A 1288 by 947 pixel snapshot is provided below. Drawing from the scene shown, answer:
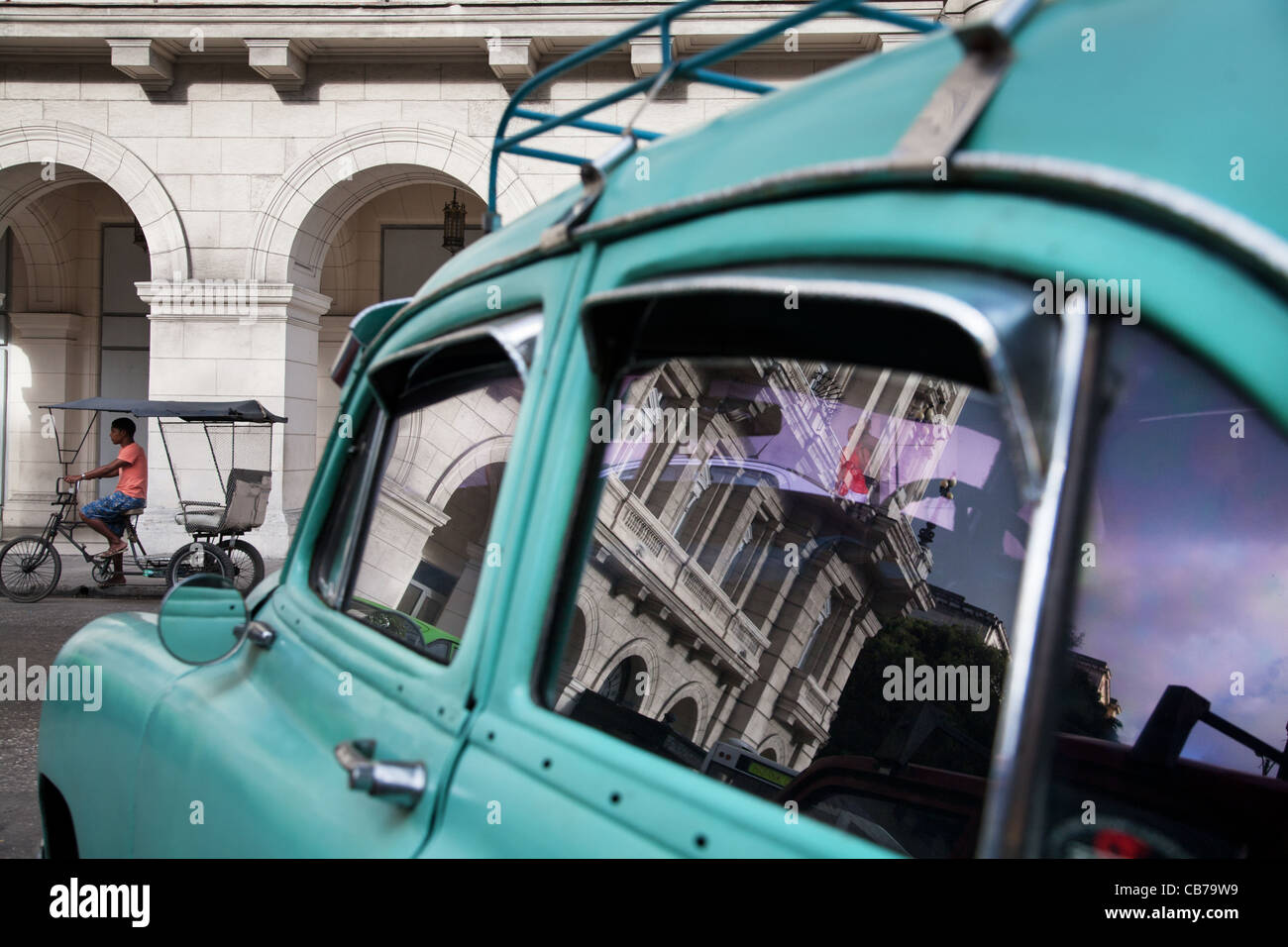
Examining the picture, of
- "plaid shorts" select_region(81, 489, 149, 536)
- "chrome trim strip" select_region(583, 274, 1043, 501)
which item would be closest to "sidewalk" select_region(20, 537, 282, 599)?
"plaid shorts" select_region(81, 489, 149, 536)

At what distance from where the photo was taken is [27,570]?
11.0m

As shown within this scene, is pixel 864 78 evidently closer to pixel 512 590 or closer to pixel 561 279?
pixel 561 279

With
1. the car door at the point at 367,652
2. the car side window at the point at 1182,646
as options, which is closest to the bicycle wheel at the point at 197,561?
the car door at the point at 367,652

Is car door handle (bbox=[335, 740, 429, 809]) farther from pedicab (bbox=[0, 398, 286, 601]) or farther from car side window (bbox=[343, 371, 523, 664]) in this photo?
pedicab (bbox=[0, 398, 286, 601])

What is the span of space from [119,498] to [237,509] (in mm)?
1195

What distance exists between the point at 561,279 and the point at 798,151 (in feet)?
1.32

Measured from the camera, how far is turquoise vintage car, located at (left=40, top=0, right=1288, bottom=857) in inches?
31.4

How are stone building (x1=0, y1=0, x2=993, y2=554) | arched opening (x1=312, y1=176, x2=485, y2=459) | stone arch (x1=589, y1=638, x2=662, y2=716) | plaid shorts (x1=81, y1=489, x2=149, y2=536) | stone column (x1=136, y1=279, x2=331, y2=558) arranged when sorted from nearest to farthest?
1. stone arch (x1=589, y1=638, x2=662, y2=716)
2. plaid shorts (x1=81, y1=489, x2=149, y2=536)
3. stone building (x1=0, y1=0, x2=993, y2=554)
4. stone column (x1=136, y1=279, x2=331, y2=558)
5. arched opening (x1=312, y1=176, x2=485, y2=459)

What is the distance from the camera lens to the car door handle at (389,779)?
119 cm

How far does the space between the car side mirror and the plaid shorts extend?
10528 mm

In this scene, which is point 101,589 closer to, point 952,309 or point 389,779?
point 389,779

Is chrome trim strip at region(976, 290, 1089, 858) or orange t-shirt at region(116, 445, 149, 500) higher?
orange t-shirt at region(116, 445, 149, 500)

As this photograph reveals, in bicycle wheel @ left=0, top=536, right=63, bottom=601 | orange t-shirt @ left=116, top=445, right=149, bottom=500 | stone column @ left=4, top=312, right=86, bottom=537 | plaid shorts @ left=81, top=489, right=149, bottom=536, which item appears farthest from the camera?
stone column @ left=4, top=312, right=86, bottom=537

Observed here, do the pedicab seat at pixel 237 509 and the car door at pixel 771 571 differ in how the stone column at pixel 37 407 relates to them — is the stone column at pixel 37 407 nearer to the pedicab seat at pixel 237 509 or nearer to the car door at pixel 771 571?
the pedicab seat at pixel 237 509
